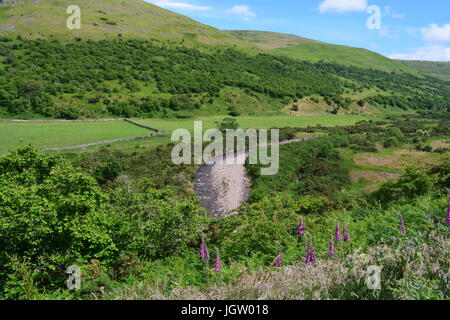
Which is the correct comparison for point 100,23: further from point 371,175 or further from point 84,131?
point 371,175

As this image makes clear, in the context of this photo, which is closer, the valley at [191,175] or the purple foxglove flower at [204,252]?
the valley at [191,175]

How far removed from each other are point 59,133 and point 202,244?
63741 mm

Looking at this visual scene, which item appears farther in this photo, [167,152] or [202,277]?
[167,152]

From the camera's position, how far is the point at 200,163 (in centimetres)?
5422

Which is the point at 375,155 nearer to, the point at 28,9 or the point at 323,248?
the point at 323,248

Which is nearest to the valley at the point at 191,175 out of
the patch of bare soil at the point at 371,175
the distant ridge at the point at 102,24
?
the patch of bare soil at the point at 371,175

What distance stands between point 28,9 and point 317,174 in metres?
162

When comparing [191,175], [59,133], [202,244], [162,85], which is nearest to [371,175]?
[191,175]

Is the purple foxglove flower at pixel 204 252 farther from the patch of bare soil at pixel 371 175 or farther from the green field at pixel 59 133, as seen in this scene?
the green field at pixel 59 133

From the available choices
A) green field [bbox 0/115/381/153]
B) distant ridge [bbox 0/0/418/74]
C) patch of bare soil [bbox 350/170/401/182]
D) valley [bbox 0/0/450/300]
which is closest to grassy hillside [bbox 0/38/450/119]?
valley [bbox 0/0/450/300]

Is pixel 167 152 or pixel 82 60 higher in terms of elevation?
pixel 82 60

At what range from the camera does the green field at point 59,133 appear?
54.3 m

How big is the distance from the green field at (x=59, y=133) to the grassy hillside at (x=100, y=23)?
7927 cm
